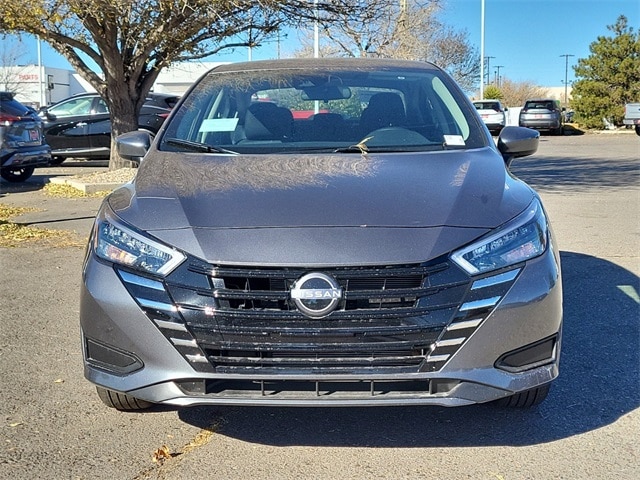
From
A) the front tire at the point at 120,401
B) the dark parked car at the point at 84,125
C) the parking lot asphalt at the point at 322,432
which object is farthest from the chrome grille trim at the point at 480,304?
the dark parked car at the point at 84,125

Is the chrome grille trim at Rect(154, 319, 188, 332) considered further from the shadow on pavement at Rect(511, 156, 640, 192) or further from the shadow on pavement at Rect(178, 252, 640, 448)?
the shadow on pavement at Rect(511, 156, 640, 192)

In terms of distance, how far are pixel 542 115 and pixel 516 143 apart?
31.8 meters

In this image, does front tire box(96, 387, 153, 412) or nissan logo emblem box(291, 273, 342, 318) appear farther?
front tire box(96, 387, 153, 412)

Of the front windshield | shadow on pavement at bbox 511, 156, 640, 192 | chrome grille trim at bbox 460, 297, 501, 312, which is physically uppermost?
the front windshield

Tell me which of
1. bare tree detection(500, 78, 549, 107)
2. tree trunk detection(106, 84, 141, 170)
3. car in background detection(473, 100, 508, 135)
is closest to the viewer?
tree trunk detection(106, 84, 141, 170)

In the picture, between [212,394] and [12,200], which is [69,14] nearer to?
[12,200]

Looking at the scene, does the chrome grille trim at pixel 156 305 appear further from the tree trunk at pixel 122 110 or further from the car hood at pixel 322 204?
the tree trunk at pixel 122 110

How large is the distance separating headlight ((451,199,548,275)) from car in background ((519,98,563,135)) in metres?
32.6

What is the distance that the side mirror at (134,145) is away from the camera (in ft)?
13.8

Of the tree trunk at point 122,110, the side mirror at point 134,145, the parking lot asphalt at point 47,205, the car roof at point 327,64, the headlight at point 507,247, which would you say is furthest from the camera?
the tree trunk at point 122,110

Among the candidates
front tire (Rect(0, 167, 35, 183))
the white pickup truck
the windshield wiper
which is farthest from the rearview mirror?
the white pickup truck

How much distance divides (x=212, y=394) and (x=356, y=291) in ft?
2.15

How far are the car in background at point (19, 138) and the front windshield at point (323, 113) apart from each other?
8.08m

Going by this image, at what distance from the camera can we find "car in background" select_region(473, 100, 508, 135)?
30.3 meters
